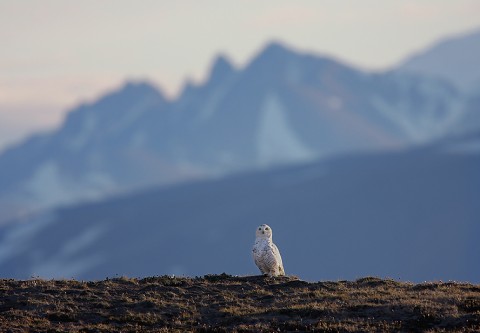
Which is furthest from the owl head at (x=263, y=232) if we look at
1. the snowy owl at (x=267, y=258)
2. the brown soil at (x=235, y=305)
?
the brown soil at (x=235, y=305)

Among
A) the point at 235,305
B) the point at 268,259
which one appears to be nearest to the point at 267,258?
the point at 268,259

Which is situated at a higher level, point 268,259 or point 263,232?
point 263,232

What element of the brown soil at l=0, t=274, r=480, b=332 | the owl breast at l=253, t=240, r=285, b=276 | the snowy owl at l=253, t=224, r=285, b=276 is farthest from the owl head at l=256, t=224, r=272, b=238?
the brown soil at l=0, t=274, r=480, b=332

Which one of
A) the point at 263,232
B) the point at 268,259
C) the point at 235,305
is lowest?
the point at 235,305

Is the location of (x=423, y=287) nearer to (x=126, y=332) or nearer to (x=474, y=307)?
(x=474, y=307)

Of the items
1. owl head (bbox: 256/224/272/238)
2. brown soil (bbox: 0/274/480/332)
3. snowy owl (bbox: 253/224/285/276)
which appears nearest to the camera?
brown soil (bbox: 0/274/480/332)

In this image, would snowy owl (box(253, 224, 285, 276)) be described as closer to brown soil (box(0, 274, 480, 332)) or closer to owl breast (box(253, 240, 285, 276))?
owl breast (box(253, 240, 285, 276))

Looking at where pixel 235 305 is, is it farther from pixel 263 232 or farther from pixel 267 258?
pixel 263 232

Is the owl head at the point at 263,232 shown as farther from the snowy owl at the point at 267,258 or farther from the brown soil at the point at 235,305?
the brown soil at the point at 235,305

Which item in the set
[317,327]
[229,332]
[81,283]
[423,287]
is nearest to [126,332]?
[229,332]

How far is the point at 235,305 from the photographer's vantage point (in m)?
30.4

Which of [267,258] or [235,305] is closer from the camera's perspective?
[235,305]

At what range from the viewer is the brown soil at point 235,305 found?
27.6 metres

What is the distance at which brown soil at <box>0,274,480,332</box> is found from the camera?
90.7ft
